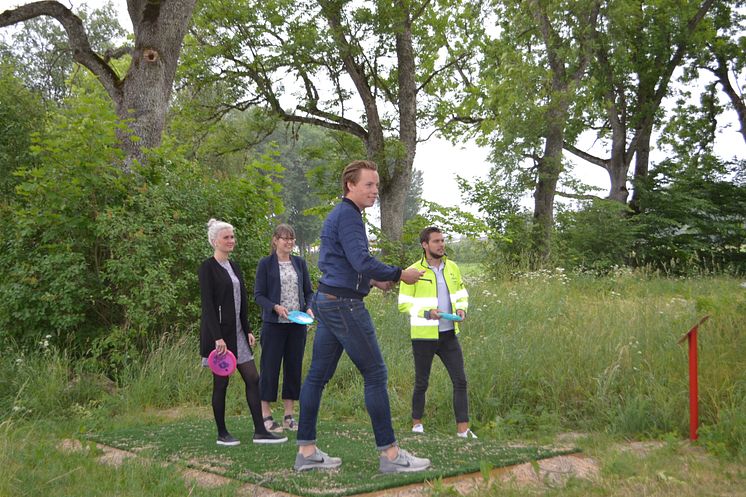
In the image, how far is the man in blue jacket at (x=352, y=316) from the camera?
4723mm

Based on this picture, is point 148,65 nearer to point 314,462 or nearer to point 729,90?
point 314,462

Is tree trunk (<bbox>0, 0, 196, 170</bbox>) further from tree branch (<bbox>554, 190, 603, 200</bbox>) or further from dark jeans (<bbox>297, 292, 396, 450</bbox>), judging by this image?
tree branch (<bbox>554, 190, 603, 200</bbox>)

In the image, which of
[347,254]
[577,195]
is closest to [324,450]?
[347,254]

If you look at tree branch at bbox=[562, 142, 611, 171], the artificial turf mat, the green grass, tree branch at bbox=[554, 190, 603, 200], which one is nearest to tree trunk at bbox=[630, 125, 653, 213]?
tree branch at bbox=[562, 142, 611, 171]

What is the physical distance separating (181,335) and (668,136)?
25.9m

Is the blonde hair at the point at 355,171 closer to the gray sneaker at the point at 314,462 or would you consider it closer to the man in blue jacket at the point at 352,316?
the man in blue jacket at the point at 352,316

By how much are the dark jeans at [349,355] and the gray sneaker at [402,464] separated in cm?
11

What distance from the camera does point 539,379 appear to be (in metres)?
7.43

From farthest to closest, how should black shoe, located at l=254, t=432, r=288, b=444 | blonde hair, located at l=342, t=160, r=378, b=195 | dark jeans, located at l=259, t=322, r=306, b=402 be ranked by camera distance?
dark jeans, located at l=259, t=322, r=306, b=402 < black shoe, located at l=254, t=432, r=288, b=444 < blonde hair, located at l=342, t=160, r=378, b=195

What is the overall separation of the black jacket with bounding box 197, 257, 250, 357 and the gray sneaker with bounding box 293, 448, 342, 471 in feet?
4.37

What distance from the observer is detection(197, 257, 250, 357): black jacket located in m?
5.86

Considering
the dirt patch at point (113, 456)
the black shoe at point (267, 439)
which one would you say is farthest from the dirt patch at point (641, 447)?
the dirt patch at point (113, 456)

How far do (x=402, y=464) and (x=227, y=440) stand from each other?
1.83 m

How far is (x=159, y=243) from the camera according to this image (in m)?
9.73
